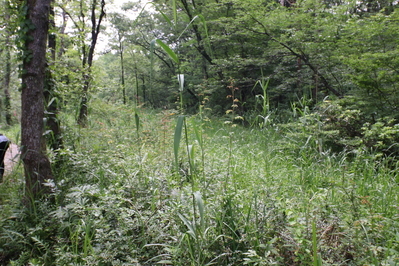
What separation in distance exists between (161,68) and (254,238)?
1986cm

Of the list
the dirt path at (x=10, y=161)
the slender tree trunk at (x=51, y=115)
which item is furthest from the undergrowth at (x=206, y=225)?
the slender tree trunk at (x=51, y=115)

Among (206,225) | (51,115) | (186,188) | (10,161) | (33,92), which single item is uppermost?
(33,92)

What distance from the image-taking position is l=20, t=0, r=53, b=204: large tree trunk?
276cm

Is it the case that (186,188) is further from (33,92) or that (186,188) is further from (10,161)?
(10,161)

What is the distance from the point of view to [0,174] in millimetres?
3629

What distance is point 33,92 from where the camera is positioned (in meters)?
2.79

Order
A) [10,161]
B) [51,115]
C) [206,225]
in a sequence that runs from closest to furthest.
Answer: [206,225], [51,115], [10,161]

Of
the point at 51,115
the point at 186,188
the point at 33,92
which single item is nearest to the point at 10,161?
the point at 51,115

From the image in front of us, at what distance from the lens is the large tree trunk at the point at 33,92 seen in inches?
109

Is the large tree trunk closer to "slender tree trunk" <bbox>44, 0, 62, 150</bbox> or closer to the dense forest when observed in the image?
the dense forest

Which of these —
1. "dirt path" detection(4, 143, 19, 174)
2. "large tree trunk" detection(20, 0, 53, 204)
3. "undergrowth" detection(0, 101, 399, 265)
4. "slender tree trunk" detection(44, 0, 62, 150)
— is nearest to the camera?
"undergrowth" detection(0, 101, 399, 265)

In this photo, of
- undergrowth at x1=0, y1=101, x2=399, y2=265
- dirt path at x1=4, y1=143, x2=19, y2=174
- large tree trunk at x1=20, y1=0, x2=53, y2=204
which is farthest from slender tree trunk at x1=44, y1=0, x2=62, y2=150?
undergrowth at x1=0, y1=101, x2=399, y2=265

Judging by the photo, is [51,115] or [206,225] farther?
[51,115]

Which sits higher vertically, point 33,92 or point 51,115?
point 33,92
